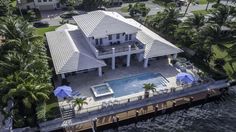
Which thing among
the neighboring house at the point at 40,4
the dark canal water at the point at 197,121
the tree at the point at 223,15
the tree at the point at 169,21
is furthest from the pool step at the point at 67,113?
the neighboring house at the point at 40,4

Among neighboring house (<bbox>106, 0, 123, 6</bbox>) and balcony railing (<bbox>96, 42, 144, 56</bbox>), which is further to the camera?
neighboring house (<bbox>106, 0, 123, 6</bbox>)

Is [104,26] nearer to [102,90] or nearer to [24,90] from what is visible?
[102,90]

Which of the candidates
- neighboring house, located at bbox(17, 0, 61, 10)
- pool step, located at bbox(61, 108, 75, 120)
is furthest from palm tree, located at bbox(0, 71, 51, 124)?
neighboring house, located at bbox(17, 0, 61, 10)

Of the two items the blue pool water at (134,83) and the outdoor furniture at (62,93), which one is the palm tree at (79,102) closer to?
the outdoor furniture at (62,93)

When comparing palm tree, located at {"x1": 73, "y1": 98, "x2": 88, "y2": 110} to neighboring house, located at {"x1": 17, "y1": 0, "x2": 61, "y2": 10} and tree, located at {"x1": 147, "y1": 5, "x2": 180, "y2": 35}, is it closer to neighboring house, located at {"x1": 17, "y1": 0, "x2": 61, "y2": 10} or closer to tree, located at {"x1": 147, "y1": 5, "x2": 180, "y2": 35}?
tree, located at {"x1": 147, "y1": 5, "x2": 180, "y2": 35}

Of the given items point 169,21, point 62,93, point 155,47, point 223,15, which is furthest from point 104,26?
point 223,15

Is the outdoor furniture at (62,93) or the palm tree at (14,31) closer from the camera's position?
the outdoor furniture at (62,93)
